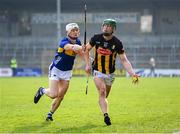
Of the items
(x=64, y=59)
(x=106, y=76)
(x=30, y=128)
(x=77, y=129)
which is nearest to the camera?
(x=77, y=129)

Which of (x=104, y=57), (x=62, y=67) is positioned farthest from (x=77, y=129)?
(x=62, y=67)

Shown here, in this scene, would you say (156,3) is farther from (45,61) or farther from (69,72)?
(69,72)

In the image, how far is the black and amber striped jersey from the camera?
11.0 meters

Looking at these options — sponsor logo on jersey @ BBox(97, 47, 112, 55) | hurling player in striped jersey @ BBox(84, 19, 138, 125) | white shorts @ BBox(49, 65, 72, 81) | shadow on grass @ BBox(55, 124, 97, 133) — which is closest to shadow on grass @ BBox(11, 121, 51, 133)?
shadow on grass @ BBox(55, 124, 97, 133)

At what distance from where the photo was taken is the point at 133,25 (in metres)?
58.8

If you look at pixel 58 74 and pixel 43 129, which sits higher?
pixel 58 74

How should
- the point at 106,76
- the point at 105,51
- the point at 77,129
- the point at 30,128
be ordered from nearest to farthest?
the point at 77,129 < the point at 30,128 < the point at 105,51 < the point at 106,76

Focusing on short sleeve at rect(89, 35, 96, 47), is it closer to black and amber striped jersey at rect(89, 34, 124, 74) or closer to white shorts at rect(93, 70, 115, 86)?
black and amber striped jersey at rect(89, 34, 124, 74)

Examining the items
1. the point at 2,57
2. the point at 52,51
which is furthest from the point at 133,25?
the point at 2,57

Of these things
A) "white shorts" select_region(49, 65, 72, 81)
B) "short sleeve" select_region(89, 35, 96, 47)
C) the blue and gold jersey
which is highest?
"short sleeve" select_region(89, 35, 96, 47)

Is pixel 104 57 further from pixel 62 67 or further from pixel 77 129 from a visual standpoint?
pixel 77 129

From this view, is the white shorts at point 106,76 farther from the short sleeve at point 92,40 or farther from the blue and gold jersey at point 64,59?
the blue and gold jersey at point 64,59

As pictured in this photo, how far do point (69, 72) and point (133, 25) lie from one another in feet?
156

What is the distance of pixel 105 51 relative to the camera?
36.2 ft
